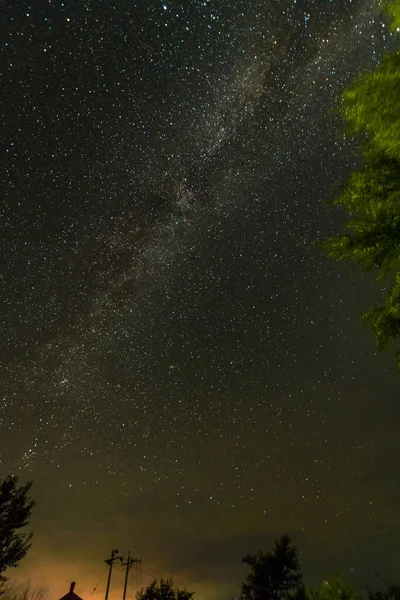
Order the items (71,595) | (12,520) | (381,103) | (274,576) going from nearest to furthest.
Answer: (381,103) < (12,520) < (274,576) < (71,595)

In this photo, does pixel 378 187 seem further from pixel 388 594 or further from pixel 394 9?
pixel 388 594

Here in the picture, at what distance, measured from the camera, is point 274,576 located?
2466 centimetres

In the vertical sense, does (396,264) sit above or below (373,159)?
below

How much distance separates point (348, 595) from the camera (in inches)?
890

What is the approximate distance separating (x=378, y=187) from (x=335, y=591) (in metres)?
27.0

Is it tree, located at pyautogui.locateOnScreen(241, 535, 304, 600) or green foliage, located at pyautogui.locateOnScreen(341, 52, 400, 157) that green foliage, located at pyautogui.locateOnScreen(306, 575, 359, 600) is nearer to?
tree, located at pyautogui.locateOnScreen(241, 535, 304, 600)

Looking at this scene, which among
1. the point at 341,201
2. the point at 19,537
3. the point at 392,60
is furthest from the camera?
the point at 19,537

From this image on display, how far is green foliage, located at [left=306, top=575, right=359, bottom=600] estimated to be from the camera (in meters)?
22.6

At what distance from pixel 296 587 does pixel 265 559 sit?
2342 mm

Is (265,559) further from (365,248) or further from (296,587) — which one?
(365,248)

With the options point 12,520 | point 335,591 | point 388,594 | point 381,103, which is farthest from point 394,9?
point 388,594

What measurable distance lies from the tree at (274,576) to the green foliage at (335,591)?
1.06m

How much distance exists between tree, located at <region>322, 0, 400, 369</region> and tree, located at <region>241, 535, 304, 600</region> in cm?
2595

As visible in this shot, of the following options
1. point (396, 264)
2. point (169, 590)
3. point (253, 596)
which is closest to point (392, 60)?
point (396, 264)
